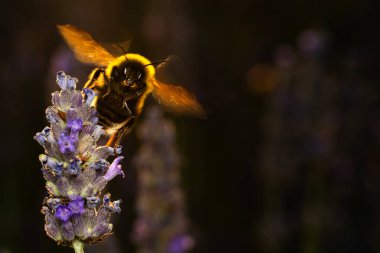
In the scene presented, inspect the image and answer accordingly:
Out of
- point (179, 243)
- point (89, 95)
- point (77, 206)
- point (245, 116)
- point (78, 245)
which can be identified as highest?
point (89, 95)

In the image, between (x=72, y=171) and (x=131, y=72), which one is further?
(x=131, y=72)

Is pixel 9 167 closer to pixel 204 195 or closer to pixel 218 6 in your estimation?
pixel 204 195

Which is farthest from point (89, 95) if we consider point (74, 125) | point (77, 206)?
point (77, 206)

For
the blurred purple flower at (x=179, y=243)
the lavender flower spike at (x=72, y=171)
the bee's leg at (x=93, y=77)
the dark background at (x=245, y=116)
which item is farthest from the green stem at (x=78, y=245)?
the blurred purple flower at (x=179, y=243)

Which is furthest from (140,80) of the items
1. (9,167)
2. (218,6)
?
(218,6)

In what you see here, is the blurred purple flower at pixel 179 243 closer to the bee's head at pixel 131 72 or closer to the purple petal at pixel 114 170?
the bee's head at pixel 131 72

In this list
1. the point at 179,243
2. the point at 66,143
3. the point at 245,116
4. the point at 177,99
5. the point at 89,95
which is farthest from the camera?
the point at 245,116

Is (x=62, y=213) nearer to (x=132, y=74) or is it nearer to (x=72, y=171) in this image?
(x=72, y=171)
